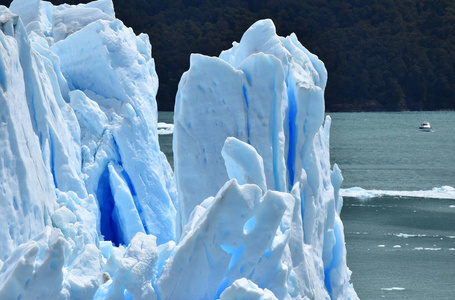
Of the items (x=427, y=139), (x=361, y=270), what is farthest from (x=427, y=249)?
(x=427, y=139)

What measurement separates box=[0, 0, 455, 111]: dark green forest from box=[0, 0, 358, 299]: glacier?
56838 millimetres

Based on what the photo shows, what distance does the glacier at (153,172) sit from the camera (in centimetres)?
530

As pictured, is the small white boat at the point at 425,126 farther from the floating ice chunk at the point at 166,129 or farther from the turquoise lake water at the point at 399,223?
the floating ice chunk at the point at 166,129

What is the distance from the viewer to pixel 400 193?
28.9m

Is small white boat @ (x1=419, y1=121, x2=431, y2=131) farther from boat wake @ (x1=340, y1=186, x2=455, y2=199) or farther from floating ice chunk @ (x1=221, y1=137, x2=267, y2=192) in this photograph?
floating ice chunk @ (x1=221, y1=137, x2=267, y2=192)

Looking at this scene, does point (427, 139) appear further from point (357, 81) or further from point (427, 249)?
point (427, 249)

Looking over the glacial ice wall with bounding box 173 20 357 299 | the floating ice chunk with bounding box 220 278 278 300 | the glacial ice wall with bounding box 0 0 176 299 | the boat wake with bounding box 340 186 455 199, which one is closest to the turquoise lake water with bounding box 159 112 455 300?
the boat wake with bounding box 340 186 455 199

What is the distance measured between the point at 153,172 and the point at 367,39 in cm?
7380

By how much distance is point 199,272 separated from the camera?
543cm

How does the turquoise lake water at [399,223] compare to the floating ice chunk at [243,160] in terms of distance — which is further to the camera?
the turquoise lake water at [399,223]

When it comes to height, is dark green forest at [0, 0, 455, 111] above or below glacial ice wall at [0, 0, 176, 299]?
below

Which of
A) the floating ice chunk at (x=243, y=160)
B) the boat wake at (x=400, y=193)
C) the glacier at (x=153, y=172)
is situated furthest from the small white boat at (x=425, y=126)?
the floating ice chunk at (x=243, y=160)

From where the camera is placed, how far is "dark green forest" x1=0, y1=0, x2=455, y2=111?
71188 millimetres

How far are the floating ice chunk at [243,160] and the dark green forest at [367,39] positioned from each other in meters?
60.6
